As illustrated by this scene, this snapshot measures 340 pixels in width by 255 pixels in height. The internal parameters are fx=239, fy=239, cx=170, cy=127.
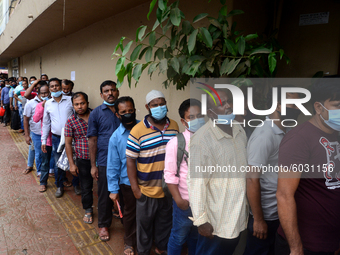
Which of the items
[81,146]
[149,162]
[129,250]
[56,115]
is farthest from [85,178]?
[149,162]

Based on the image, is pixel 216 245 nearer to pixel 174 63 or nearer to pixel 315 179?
pixel 315 179

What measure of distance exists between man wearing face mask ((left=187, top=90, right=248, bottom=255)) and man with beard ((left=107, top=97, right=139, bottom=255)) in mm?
1089

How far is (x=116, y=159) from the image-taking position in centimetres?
273

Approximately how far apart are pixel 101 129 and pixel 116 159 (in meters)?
0.62

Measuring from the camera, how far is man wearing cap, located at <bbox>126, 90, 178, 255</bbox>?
247 centimetres

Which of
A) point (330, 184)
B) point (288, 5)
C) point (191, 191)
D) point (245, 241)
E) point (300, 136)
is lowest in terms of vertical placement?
point (245, 241)

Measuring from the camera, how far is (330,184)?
1577mm

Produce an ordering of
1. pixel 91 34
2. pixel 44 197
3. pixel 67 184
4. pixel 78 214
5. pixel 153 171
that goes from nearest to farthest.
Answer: pixel 153 171
pixel 78 214
pixel 44 197
pixel 67 184
pixel 91 34

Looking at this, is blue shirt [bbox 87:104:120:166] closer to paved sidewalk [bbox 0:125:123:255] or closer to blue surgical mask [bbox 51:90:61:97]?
paved sidewalk [bbox 0:125:123:255]

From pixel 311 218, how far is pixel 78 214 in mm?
3272

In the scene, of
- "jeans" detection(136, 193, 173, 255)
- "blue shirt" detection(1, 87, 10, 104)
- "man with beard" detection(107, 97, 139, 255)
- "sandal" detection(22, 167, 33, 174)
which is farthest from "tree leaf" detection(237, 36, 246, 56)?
"blue shirt" detection(1, 87, 10, 104)

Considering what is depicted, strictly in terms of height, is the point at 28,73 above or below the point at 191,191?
above

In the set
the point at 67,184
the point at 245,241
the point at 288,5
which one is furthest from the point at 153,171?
the point at 67,184

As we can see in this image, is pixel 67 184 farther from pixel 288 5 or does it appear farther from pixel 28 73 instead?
pixel 28 73
